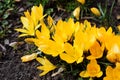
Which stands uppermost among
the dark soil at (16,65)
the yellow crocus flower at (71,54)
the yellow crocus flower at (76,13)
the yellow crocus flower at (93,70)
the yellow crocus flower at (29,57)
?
the yellow crocus flower at (76,13)

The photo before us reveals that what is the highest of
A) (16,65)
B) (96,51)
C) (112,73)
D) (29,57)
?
(96,51)

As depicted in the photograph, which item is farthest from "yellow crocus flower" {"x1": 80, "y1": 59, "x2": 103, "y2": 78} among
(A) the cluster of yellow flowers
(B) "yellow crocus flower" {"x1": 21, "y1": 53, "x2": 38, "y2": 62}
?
(B) "yellow crocus flower" {"x1": 21, "y1": 53, "x2": 38, "y2": 62}

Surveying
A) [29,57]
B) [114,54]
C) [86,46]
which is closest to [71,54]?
[86,46]

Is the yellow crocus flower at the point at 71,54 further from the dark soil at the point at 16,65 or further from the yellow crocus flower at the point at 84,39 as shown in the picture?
the dark soil at the point at 16,65

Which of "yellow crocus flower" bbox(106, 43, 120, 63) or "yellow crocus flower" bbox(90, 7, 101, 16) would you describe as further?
"yellow crocus flower" bbox(90, 7, 101, 16)

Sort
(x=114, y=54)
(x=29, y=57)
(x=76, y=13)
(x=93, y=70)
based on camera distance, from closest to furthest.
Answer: (x=114, y=54) → (x=93, y=70) → (x=29, y=57) → (x=76, y=13)

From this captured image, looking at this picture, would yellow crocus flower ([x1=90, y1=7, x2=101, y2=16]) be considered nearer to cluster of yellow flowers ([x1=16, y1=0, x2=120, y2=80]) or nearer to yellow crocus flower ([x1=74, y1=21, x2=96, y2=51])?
cluster of yellow flowers ([x1=16, y1=0, x2=120, y2=80])

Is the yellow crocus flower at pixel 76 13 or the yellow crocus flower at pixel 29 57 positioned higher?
the yellow crocus flower at pixel 76 13

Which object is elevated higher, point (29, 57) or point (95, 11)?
point (95, 11)

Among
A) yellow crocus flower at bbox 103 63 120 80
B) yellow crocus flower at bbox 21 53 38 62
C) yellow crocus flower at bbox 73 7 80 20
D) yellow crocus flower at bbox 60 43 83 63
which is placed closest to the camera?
yellow crocus flower at bbox 103 63 120 80

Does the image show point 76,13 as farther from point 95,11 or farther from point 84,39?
point 84,39

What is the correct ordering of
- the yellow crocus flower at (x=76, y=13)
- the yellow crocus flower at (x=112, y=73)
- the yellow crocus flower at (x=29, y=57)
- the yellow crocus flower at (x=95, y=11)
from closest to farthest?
the yellow crocus flower at (x=112, y=73) → the yellow crocus flower at (x=29, y=57) → the yellow crocus flower at (x=95, y=11) → the yellow crocus flower at (x=76, y=13)

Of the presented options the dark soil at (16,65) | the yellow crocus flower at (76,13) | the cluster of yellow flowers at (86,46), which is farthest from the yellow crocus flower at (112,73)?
the yellow crocus flower at (76,13)

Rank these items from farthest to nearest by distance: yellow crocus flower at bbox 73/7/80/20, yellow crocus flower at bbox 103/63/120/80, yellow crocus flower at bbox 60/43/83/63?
1. yellow crocus flower at bbox 73/7/80/20
2. yellow crocus flower at bbox 60/43/83/63
3. yellow crocus flower at bbox 103/63/120/80
